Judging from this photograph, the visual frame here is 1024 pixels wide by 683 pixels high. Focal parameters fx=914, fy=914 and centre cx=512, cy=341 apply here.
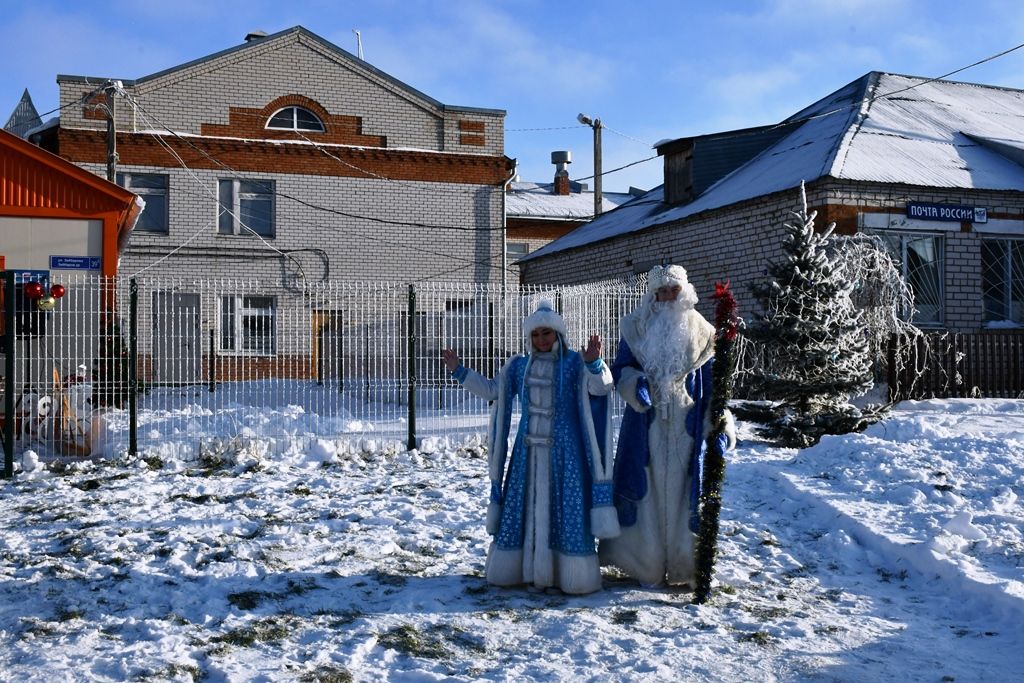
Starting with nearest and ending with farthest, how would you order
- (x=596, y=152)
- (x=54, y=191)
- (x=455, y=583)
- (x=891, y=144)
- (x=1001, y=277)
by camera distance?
1. (x=455, y=583)
2. (x=54, y=191)
3. (x=1001, y=277)
4. (x=891, y=144)
5. (x=596, y=152)

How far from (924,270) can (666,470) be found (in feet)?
35.6

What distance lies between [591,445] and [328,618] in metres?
1.68

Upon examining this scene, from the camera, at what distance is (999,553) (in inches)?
228

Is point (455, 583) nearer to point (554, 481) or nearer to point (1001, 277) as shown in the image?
point (554, 481)

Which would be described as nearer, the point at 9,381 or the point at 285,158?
the point at 9,381

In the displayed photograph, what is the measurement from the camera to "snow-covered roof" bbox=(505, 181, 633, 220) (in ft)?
98.9

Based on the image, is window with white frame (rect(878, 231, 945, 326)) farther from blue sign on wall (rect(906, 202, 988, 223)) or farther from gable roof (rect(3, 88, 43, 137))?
gable roof (rect(3, 88, 43, 137))

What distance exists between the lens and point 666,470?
203 inches

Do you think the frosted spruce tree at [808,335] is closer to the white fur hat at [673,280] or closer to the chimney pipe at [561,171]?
the white fur hat at [673,280]

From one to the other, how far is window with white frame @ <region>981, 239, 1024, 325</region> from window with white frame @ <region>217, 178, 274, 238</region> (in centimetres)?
1497

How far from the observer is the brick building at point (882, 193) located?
1387 cm

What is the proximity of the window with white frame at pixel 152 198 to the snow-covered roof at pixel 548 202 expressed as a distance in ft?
37.2

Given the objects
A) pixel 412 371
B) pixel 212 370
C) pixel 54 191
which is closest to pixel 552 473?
pixel 412 371

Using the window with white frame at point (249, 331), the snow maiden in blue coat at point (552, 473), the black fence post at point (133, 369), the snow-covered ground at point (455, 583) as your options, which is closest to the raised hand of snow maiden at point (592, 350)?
the snow maiden in blue coat at point (552, 473)
